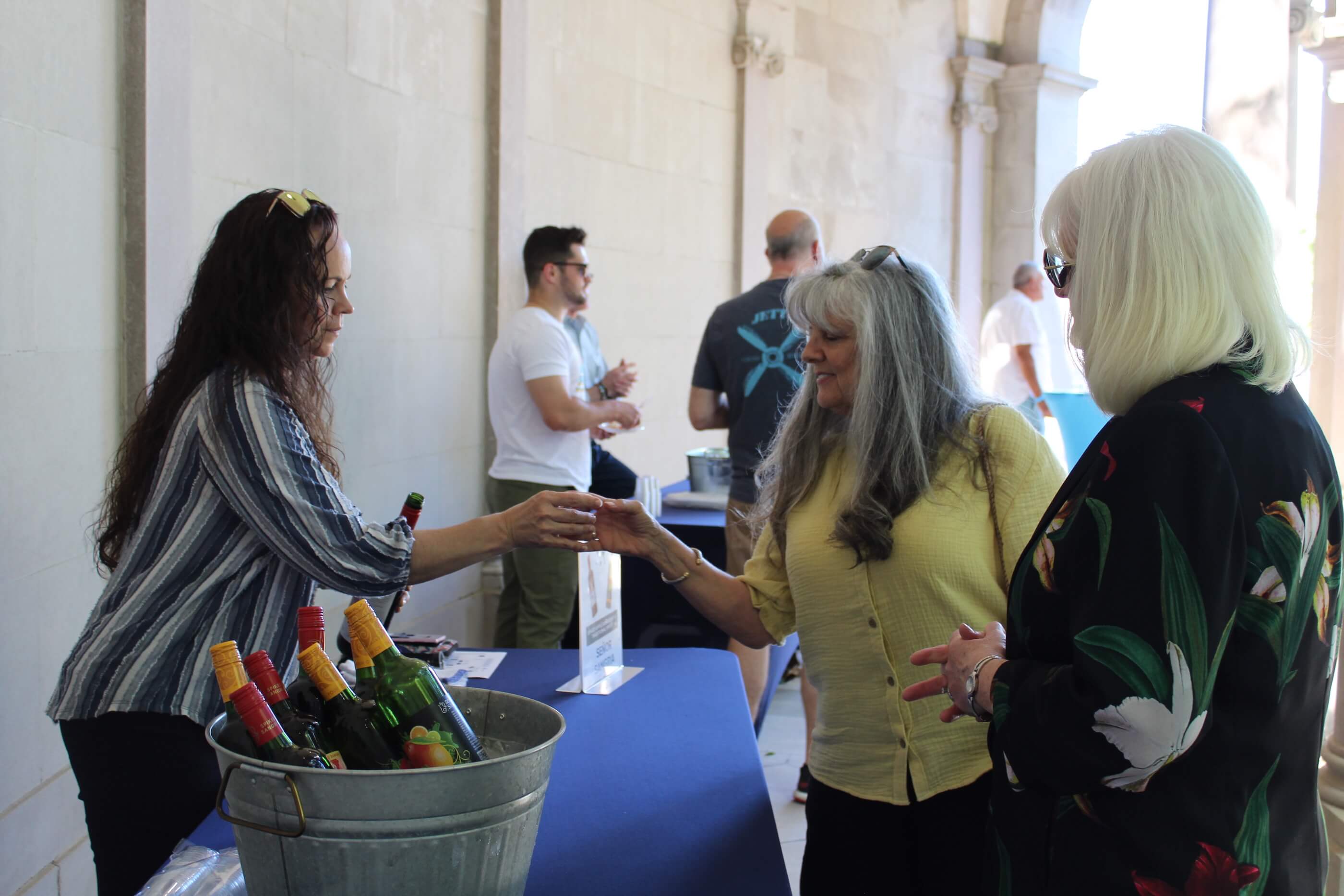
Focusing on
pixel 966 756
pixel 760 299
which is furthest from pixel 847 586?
pixel 760 299

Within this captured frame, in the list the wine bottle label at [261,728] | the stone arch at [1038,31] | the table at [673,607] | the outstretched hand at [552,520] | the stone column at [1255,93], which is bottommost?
the table at [673,607]

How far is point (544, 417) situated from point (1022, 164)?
6.44 m

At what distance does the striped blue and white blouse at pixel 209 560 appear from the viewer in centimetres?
148

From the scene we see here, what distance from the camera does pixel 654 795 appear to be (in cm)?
161

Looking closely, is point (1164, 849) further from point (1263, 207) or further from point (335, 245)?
point (335, 245)

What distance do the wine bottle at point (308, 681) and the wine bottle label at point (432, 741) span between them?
11cm

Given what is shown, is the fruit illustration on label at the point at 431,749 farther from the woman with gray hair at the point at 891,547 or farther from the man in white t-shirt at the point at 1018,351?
the man in white t-shirt at the point at 1018,351

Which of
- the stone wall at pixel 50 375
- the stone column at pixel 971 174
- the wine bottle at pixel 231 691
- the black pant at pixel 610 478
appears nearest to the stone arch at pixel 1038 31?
the stone column at pixel 971 174

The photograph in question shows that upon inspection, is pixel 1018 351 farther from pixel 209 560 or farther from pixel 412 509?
pixel 209 560

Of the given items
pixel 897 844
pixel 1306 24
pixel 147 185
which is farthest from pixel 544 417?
pixel 1306 24

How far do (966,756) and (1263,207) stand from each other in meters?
0.92

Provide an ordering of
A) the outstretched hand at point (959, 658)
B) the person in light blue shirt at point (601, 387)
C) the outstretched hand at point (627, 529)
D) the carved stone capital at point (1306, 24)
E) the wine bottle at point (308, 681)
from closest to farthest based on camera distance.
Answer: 1. the wine bottle at point (308, 681)
2. the outstretched hand at point (959, 658)
3. the outstretched hand at point (627, 529)
4. the carved stone capital at point (1306, 24)
5. the person in light blue shirt at point (601, 387)

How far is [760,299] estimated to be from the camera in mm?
3818

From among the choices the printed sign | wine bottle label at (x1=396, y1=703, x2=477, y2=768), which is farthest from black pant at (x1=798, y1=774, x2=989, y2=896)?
wine bottle label at (x1=396, y1=703, x2=477, y2=768)
